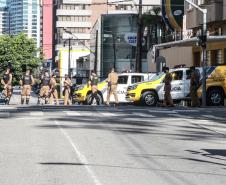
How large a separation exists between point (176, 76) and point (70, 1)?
105 m

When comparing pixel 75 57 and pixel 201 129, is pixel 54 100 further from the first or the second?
pixel 75 57

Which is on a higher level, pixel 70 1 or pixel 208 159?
pixel 70 1

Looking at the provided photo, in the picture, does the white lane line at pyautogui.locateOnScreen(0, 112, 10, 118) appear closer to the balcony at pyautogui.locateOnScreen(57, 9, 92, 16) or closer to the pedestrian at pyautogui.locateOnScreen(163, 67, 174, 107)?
the pedestrian at pyautogui.locateOnScreen(163, 67, 174, 107)

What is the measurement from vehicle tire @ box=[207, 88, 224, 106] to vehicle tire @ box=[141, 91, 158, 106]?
241 centimetres

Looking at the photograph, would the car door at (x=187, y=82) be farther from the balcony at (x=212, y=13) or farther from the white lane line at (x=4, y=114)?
the white lane line at (x=4, y=114)

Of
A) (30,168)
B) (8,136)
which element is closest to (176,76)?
(8,136)

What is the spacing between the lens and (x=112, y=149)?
13.1m

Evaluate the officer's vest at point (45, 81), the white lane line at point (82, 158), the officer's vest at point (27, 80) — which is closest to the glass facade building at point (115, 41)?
the officer's vest at point (45, 81)

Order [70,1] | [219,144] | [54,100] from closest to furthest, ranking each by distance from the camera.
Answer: [219,144], [54,100], [70,1]

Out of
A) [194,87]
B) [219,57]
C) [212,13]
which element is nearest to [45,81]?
[194,87]

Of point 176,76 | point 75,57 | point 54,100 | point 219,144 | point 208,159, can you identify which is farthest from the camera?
point 75,57

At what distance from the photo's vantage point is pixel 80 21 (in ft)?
447

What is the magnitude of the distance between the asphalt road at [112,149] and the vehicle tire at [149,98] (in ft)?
26.5

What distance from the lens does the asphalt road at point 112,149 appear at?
9.72m
